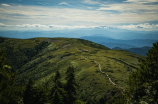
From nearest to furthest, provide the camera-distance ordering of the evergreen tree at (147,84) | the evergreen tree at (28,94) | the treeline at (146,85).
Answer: the treeline at (146,85)
the evergreen tree at (147,84)
the evergreen tree at (28,94)

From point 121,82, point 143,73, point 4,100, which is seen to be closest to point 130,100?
point 143,73

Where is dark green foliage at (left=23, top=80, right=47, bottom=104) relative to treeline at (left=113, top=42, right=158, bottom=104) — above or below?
below

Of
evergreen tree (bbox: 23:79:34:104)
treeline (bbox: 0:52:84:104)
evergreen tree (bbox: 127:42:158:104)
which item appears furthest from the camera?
evergreen tree (bbox: 23:79:34:104)

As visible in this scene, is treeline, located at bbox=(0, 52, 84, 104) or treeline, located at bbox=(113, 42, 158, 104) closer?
treeline, located at bbox=(113, 42, 158, 104)

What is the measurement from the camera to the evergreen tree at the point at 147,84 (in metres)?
21.2

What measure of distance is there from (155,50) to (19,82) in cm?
18404

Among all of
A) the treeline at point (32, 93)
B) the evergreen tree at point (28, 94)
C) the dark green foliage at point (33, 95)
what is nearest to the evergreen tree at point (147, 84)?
the treeline at point (32, 93)

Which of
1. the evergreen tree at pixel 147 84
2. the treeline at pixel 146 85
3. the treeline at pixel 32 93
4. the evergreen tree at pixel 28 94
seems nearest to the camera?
the treeline at pixel 146 85

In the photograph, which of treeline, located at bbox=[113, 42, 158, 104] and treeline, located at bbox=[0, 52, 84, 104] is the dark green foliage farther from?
treeline, located at bbox=[113, 42, 158, 104]

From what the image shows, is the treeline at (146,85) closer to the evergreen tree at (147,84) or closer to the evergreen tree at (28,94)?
the evergreen tree at (147,84)

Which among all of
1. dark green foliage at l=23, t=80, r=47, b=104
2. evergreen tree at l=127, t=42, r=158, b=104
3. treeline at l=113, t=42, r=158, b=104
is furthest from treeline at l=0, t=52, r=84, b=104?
evergreen tree at l=127, t=42, r=158, b=104

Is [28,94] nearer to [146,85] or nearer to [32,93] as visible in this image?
[32,93]

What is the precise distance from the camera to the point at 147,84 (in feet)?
74.0

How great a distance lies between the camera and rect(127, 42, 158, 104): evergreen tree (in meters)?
21.2
